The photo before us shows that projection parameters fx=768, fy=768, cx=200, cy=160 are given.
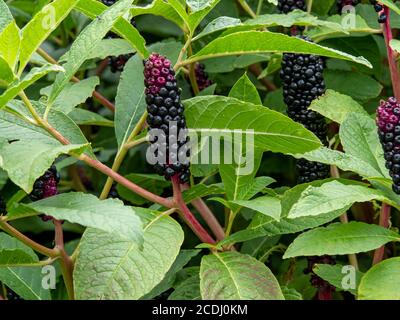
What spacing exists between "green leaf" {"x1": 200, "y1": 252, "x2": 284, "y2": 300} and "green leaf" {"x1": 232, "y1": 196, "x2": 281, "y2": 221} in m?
0.12

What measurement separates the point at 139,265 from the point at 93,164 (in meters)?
0.22

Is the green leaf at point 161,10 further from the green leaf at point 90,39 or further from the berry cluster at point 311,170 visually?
the berry cluster at point 311,170

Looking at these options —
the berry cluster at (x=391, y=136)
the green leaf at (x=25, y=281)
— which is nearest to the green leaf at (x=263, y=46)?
the berry cluster at (x=391, y=136)

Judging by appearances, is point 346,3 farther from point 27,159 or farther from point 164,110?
point 27,159

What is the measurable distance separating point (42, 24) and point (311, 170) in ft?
2.17

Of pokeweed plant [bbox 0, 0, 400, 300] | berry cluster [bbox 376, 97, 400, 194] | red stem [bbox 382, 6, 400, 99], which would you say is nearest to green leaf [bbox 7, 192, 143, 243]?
pokeweed plant [bbox 0, 0, 400, 300]

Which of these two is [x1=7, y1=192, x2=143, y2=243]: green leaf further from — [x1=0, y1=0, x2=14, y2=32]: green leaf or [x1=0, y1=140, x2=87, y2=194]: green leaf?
[x1=0, y1=0, x2=14, y2=32]: green leaf

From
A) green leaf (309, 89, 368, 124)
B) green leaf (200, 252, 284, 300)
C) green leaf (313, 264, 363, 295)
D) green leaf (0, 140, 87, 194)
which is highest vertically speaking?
green leaf (309, 89, 368, 124)

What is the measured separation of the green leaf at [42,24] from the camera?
1.28 meters

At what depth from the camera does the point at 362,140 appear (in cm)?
155

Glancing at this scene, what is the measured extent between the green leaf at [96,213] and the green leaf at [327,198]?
269 millimetres

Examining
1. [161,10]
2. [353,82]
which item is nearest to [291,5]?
[353,82]

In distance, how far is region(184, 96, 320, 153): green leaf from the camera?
136 cm
